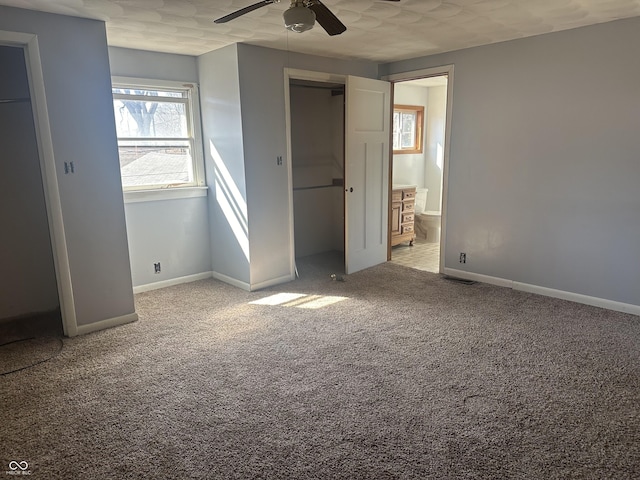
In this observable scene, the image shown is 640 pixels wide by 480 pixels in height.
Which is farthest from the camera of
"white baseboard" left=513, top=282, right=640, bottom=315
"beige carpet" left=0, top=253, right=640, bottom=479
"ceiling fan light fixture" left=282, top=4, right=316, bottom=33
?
"white baseboard" left=513, top=282, right=640, bottom=315

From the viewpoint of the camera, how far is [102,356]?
3.04 metres

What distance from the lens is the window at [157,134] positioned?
4.16 m

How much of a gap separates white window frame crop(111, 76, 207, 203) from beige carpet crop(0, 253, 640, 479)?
1159 mm

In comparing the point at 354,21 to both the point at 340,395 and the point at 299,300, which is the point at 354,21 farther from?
the point at 340,395

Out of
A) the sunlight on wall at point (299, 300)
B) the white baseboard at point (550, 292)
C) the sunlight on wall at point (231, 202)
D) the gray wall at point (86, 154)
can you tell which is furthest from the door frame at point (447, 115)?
the gray wall at point (86, 154)

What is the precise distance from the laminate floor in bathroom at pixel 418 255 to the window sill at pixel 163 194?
2539mm

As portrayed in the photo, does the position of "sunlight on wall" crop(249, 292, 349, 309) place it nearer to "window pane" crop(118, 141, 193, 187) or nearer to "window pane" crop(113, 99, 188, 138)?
"window pane" crop(118, 141, 193, 187)

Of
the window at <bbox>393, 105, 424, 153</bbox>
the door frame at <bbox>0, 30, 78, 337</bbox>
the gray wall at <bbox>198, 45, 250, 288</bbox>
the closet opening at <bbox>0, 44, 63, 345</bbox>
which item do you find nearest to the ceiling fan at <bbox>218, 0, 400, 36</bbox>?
the door frame at <bbox>0, 30, 78, 337</bbox>

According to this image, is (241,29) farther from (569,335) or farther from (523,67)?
(569,335)

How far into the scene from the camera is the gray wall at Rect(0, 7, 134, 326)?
3.05 metres

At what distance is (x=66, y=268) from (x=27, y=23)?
173 centimetres

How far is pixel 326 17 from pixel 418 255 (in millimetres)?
3873

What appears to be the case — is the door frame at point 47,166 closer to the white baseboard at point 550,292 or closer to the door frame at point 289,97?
the door frame at point 289,97

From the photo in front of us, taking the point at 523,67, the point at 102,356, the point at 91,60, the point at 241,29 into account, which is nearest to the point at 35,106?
the point at 91,60
